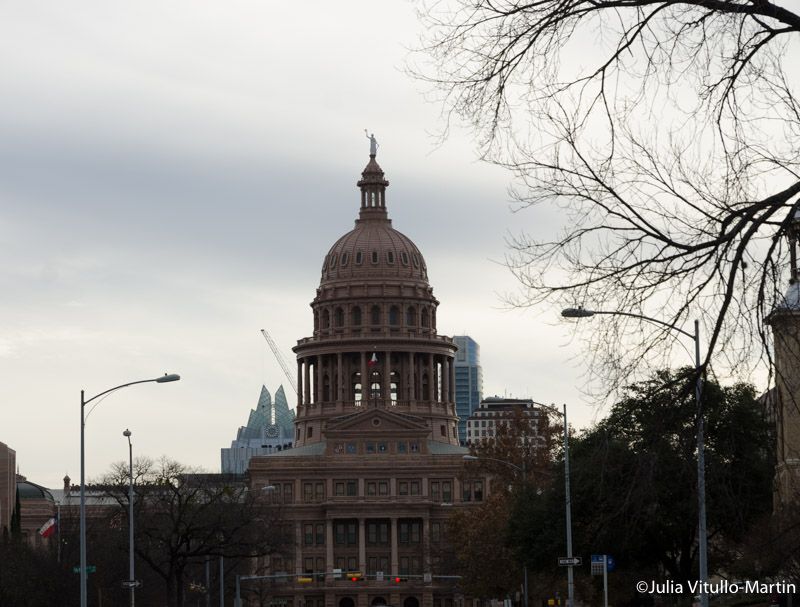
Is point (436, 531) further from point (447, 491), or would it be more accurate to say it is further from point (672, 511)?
point (672, 511)

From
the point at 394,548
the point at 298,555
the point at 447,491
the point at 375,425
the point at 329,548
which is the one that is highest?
the point at 375,425

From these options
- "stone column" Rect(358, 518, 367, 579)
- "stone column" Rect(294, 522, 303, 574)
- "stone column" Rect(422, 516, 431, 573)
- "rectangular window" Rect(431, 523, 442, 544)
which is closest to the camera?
"stone column" Rect(422, 516, 431, 573)

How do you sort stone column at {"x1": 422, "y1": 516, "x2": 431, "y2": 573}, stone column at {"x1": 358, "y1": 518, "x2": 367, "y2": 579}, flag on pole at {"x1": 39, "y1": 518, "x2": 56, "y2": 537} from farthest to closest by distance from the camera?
stone column at {"x1": 358, "y1": 518, "x2": 367, "y2": 579}, stone column at {"x1": 422, "y1": 516, "x2": 431, "y2": 573}, flag on pole at {"x1": 39, "y1": 518, "x2": 56, "y2": 537}

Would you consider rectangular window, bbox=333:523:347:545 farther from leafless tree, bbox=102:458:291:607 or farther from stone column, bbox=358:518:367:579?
leafless tree, bbox=102:458:291:607

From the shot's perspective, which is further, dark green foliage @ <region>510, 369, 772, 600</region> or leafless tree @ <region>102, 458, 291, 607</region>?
leafless tree @ <region>102, 458, 291, 607</region>

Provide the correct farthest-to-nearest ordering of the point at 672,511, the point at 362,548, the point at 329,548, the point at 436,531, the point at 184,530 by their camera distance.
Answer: the point at 436,531 < the point at 362,548 < the point at 329,548 < the point at 184,530 < the point at 672,511

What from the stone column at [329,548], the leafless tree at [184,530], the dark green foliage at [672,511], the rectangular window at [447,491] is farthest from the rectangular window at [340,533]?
the dark green foliage at [672,511]

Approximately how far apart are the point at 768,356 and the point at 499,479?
85524 mm

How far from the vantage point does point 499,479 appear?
103 m

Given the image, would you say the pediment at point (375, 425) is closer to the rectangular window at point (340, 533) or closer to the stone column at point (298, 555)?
the rectangular window at point (340, 533)

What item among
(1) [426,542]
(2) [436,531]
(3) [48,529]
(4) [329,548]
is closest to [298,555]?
(4) [329,548]

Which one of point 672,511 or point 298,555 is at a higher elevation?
point 672,511

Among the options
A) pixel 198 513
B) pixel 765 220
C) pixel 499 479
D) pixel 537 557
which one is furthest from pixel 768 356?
pixel 499 479

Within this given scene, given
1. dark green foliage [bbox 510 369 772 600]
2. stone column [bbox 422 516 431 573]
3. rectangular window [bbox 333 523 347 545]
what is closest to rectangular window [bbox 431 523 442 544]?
stone column [bbox 422 516 431 573]
